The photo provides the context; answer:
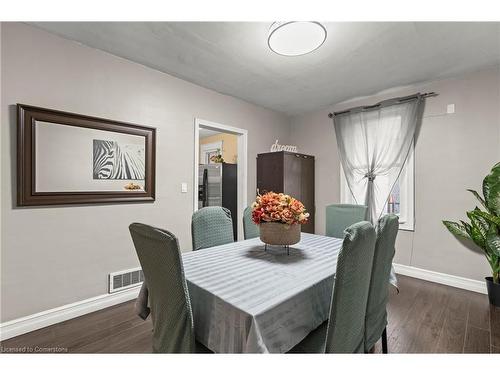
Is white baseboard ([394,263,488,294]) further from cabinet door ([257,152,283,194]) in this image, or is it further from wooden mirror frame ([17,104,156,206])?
wooden mirror frame ([17,104,156,206])

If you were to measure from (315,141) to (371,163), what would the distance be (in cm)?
106

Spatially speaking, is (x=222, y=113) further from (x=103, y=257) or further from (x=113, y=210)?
(x=103, y=257)

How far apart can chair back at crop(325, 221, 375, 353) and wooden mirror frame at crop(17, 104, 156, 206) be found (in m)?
2.29

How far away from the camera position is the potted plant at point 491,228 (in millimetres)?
2285

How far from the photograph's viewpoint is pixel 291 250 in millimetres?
1804

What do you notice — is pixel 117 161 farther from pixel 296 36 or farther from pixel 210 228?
pixel 296 36

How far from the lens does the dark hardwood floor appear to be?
1775mm

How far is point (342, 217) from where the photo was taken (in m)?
2.52

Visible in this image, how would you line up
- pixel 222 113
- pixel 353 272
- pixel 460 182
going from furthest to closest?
pixel 222 113 < pixel 460 182 < pixel 353 272

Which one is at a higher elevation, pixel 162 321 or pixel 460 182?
pixel 460 182

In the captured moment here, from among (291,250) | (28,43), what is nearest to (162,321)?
(291,250)

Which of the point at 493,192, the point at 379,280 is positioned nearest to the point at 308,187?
the point at 493,192

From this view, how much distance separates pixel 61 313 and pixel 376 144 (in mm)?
4081
